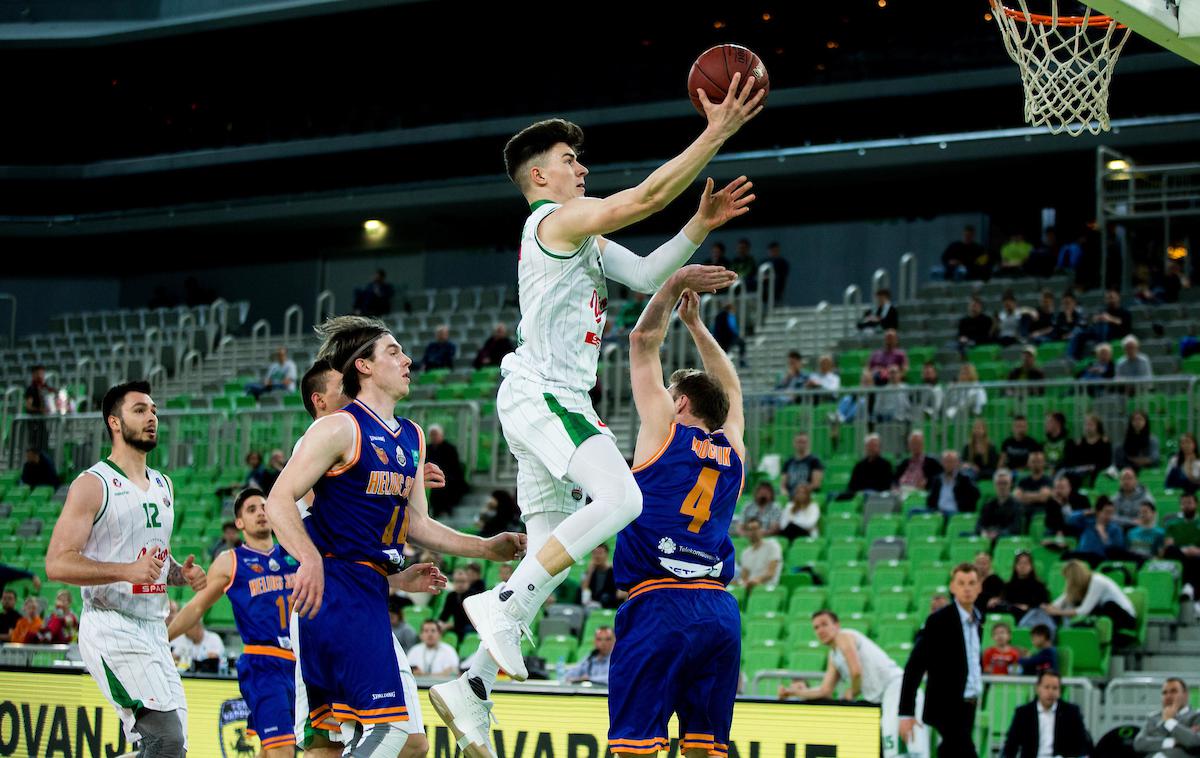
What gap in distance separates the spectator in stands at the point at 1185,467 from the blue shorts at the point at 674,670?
10299 mm

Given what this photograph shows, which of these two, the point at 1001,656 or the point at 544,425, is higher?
the point at 544,425

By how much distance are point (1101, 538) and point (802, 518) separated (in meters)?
3.37

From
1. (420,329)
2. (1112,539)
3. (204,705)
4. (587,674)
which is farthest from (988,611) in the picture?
(420,329)

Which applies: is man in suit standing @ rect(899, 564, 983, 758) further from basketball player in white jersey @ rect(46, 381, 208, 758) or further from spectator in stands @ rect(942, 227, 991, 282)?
spectator in stands @ rect(942, 227, 991, 282)

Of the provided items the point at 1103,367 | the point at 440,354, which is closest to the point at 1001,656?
the point at 1103,367

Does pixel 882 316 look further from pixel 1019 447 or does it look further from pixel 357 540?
pixel 357 540

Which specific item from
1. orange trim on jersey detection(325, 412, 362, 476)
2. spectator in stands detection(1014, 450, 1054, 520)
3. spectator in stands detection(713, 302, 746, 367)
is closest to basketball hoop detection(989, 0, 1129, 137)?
orange trim on jersey detection(325, 412, 362, 476)

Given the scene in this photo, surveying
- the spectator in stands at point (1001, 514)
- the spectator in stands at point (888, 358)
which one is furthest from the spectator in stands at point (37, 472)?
the spectator in stands at point (1001, 514)

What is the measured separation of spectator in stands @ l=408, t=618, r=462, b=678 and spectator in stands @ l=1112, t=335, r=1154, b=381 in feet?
28.2

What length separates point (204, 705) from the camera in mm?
10891

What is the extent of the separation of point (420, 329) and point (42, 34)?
14.0 meters

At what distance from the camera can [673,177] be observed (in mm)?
6227

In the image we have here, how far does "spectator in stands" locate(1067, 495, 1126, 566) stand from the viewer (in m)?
14.9

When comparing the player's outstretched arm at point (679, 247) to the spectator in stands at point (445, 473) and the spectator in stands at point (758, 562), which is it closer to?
the spectator in stands at point (758, 562)
